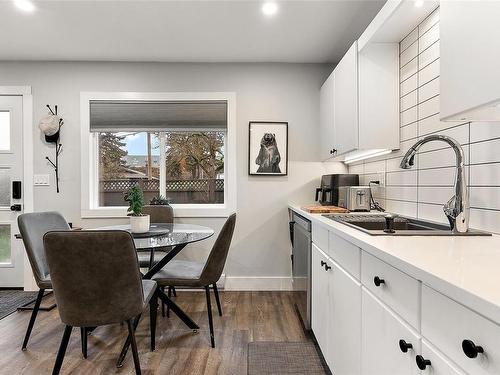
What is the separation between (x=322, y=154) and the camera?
130 inches

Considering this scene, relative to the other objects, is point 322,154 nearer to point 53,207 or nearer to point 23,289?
point 53,207

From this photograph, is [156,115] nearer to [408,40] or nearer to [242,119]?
[242,119]

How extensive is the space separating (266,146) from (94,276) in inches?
86.9

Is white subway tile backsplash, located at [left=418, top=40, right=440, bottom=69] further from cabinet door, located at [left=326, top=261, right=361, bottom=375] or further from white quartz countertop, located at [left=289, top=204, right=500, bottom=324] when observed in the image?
cabinet door, located at [left=326, top=261, right=361, bottom=375]

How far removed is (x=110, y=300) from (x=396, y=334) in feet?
4.36

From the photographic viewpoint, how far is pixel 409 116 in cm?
211

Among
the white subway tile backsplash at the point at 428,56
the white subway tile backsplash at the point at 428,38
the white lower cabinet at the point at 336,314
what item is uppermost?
the white subway tile backsplash at the point at 428,38

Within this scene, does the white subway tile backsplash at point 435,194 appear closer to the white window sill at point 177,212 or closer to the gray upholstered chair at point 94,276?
the gray upholstered chair at point 94,276

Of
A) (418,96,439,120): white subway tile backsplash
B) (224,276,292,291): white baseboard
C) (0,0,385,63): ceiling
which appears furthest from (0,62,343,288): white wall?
(418,96,439,120): white subway tile backsplash

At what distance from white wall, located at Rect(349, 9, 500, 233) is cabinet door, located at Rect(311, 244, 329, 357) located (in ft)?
2.17

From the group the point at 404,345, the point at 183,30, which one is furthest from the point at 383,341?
the point at 183,30

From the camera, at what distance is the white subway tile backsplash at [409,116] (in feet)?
6.70

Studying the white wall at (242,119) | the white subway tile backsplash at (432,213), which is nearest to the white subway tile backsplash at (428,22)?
the white subway tile backsplash at (432,213)

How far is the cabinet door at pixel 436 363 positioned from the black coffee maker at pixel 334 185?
2027 mm
